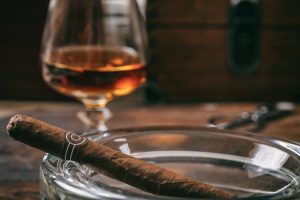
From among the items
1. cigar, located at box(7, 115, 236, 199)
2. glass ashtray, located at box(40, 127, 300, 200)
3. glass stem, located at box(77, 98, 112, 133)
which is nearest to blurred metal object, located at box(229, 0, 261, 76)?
glass stem, located at box(77, 98, 112, 133)

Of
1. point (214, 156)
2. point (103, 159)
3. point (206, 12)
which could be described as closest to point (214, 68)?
point (206, 12)

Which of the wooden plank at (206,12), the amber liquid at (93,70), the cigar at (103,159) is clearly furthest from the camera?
the wooden plank at (206,12)

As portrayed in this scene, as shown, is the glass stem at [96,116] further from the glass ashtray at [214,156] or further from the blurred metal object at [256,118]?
the glass ashtray at [214,156]

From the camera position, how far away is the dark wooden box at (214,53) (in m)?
2.35

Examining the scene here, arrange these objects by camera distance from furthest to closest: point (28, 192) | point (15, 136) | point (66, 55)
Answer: point (66, 55)
point (28, 192)
point (15, 136)

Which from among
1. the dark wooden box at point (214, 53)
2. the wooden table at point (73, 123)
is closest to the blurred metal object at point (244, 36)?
the dark wooden box at point (214, 53)

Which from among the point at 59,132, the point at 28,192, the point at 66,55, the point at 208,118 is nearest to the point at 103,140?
the point at 59,132

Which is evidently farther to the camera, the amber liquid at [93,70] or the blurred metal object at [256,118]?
the blurred metal object at [256,118]

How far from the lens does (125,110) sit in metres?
1.74

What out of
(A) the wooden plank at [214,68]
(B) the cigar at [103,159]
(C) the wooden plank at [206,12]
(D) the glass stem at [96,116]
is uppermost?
(B) the cigar at [103,159]

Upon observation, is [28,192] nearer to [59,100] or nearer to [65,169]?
[65,169]

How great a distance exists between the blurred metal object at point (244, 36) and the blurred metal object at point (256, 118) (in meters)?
0.62

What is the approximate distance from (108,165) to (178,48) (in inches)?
61.7

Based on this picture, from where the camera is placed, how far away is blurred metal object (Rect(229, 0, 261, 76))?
2.38 metres
